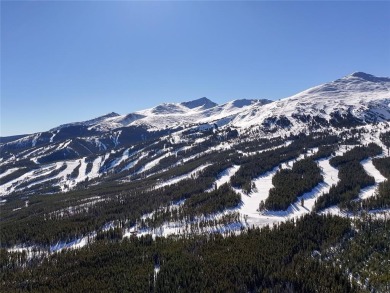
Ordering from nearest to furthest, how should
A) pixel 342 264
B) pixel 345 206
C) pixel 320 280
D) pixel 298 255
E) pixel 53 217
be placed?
→ pixel 320 280 < pixel 342 264 < pixel 298 255 < pixel 345 206 < pixel 53 217

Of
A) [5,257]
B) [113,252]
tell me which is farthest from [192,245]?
[5,257]

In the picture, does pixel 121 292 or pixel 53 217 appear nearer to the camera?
pixel 121 292

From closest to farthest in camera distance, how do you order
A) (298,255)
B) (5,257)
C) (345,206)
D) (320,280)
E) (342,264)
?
(320,280) < (342,264) < (298,255) < (5,257) < (345,206)

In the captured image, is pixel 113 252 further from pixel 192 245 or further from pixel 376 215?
pixel 376 215

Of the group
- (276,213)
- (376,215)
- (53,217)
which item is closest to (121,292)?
(276,213)

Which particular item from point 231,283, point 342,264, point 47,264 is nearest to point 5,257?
A: point 47,264

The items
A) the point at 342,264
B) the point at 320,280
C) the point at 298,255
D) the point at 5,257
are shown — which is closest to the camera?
the point at 320,280

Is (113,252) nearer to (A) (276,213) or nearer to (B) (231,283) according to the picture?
(B) (231,283)

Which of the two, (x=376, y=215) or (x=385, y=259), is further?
(x=376, y=215)
